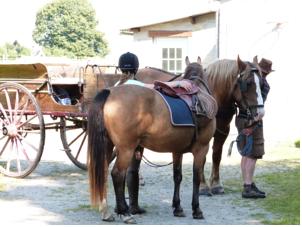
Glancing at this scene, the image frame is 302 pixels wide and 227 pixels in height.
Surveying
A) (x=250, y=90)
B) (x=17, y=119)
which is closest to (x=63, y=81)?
(x=17, y=119)

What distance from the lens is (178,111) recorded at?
6.52 meters

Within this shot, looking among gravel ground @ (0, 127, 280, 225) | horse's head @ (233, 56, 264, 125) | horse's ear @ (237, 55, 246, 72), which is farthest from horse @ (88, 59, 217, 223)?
horse's ear @ (237, 55, 246, 72)

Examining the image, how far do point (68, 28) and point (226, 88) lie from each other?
61.6 metres

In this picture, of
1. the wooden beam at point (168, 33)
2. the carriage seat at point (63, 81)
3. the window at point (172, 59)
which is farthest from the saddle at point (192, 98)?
the window at point (172, 59)

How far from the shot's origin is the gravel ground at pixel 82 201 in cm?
668

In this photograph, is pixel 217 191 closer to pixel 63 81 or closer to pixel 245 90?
pixel 245 90

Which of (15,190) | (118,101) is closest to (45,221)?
(118,101)

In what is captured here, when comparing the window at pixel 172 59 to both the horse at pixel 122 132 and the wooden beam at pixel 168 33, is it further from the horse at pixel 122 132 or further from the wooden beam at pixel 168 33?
the horse at pixel 122 132

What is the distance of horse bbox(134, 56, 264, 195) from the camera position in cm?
738

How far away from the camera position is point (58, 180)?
936cm

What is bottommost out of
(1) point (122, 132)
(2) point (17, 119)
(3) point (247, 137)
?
(3) point (247, 137)

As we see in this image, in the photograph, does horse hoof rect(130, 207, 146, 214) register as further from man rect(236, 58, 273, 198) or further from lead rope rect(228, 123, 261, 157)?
lead rope rect(228, 123, 261, 157)

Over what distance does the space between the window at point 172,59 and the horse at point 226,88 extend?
422 inches

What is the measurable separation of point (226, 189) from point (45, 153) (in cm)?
516
